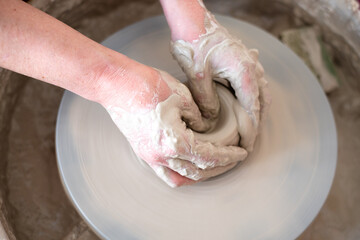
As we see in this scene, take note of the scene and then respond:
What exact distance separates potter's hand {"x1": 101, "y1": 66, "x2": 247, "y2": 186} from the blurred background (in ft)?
1.96

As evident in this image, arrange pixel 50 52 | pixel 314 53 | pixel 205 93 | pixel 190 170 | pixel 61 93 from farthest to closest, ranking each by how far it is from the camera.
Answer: pixel 314 53, pixel 61 93, pixel 205 93, pixel 190 170, pixel 50 52

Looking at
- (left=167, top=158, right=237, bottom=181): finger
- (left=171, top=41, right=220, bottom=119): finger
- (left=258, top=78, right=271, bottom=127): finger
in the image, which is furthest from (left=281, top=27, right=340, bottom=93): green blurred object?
(left=167, top=158, right=237, bottom=181): finger

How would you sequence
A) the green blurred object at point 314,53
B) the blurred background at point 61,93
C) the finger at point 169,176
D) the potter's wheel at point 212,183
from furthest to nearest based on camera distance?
1. the green blurred object at point 314,53
2. the blurred background at point 61,93
3. the potter's wheel at point 212,183
4. the finger at point 169,176

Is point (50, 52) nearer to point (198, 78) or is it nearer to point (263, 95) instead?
point (198, 78)

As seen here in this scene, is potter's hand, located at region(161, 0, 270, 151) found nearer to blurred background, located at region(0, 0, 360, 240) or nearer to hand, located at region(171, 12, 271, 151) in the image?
hand, located at region(171, 12, 271, 151)

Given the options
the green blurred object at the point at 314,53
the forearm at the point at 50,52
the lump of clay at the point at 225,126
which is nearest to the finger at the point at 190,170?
the lump of clay at the point at 225,126

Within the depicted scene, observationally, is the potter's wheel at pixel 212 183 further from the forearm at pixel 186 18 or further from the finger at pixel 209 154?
the forearm at pixel 186 18

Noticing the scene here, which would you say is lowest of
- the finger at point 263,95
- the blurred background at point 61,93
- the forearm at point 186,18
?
the blurred background at point 61,93

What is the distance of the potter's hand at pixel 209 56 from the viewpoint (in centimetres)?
116

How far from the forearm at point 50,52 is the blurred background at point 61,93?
519 mm

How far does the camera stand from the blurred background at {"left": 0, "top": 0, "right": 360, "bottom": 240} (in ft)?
4.99

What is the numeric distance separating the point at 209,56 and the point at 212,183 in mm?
472

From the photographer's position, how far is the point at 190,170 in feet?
3.65

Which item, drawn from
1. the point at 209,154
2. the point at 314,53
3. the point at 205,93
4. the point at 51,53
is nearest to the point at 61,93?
the point at 51,53
